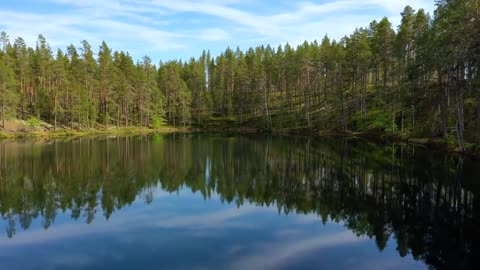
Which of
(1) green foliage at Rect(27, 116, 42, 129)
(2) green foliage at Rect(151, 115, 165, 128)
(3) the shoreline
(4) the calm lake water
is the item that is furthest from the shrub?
(4) the calm lake water

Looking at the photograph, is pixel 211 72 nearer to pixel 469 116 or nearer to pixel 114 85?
pixel 114 85

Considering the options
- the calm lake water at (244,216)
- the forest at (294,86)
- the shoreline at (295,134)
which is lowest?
the calm lake water at (244,216)

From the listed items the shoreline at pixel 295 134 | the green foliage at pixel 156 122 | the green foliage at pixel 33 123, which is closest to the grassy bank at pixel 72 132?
the shoreline at pixel 295 134

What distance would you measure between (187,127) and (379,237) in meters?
106

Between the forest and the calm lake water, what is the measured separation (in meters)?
14.4

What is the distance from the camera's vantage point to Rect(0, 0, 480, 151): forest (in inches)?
1719

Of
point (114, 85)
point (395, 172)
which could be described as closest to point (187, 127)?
point (114, 85)

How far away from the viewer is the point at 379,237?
49.5ft

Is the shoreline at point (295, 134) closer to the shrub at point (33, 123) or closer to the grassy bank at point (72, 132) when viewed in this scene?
the grassy bank at point (72, 132)

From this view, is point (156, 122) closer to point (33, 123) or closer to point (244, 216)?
point (33, 123)

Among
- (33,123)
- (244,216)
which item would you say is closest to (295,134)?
(33,123)

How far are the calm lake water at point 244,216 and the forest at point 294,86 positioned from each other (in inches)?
567

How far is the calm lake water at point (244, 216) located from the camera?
42.7 ft

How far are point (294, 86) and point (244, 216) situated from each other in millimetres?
100224
